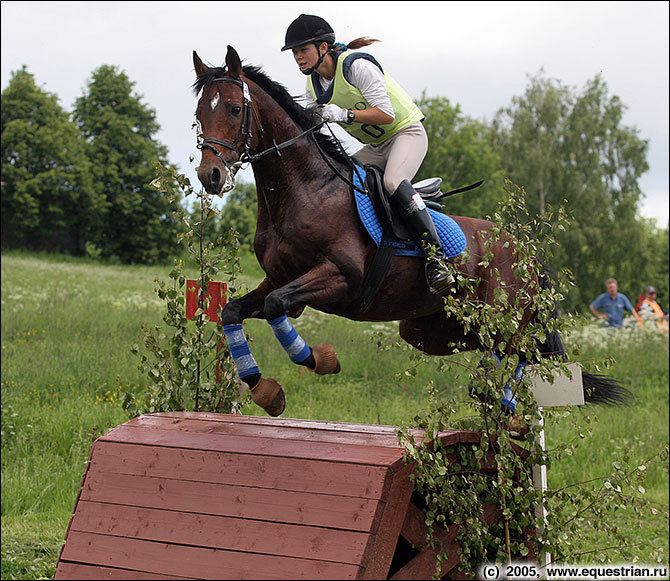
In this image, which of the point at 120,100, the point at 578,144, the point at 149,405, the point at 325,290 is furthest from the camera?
the point at 120,100

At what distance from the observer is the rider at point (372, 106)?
147 inches

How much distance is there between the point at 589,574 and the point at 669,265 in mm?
46778

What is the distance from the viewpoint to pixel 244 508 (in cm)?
301

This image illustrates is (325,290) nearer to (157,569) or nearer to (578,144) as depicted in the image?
(157,569)

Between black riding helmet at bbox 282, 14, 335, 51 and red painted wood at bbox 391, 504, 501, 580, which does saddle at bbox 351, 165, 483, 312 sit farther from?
red painted wood at bbox 391, 504, 501, 580

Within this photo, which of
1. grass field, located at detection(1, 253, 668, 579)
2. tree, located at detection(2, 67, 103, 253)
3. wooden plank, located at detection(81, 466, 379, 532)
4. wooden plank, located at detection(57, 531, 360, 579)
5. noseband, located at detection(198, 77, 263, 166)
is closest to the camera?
wooden plank, located at detection(57, 531, 360, 579)

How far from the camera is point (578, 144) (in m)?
30.7

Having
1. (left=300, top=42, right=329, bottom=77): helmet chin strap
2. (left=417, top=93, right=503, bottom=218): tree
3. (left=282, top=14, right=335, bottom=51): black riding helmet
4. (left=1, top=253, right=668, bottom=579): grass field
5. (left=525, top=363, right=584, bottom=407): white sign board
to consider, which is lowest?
(left=1, top=253, right=668, bottom=579): grass field

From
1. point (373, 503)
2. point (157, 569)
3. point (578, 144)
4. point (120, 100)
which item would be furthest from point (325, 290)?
point (120, 100)

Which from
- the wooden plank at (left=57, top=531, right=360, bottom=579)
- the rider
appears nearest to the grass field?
the rider

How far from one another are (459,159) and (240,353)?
26.9m

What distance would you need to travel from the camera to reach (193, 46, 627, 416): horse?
3.48 m

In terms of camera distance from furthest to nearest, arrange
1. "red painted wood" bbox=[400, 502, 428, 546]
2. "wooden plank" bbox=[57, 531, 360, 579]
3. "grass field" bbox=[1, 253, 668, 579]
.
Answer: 1. "grass field" bbox=[1, 253, 668, 579]
2. "red painted wood" bbox=[400, 502, 428, 546]
3. "wooden plank" bbox=[57, 531, 360, 579]

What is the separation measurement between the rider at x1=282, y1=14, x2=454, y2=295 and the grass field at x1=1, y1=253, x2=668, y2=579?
70cm
